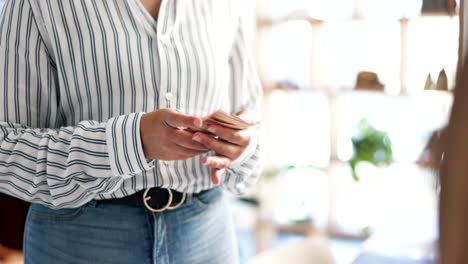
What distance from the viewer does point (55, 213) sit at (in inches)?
44.4

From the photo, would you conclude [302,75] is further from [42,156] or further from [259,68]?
[42,156]

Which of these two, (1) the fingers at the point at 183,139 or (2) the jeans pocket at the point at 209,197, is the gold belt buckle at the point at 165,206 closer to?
(2) the jeans pocket at the point at 209,197

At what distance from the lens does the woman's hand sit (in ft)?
3.40

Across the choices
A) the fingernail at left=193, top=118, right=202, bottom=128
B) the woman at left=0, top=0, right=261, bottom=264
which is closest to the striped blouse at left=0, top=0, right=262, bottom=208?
the woman at left=0, top=0, right=261, bottom=264

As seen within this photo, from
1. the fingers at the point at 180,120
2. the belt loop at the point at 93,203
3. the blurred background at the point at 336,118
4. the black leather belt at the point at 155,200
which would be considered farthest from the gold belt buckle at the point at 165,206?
the blurred background at the point at 336,118

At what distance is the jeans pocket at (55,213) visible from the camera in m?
1.11

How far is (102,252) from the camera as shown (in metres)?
1.11

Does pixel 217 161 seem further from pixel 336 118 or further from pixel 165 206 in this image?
pixel 336 118

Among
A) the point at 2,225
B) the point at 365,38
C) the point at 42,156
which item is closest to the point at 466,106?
the point at 42,156

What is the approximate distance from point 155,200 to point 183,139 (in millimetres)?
224

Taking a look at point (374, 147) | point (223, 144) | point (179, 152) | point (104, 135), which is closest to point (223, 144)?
point (223, 144)

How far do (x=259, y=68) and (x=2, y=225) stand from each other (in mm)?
2102

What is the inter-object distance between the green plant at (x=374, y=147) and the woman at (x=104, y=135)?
8.21ft

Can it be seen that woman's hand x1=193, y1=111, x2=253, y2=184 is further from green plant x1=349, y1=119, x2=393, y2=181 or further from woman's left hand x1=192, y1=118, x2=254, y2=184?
green plant x1=349, y1=119, x2=393, y2=181
